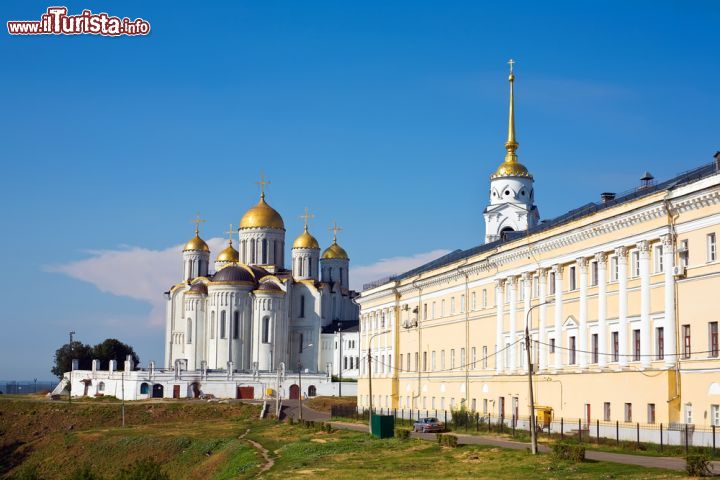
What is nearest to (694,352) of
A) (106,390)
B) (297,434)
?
(297,434)

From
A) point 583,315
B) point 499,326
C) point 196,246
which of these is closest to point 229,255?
point 196,246

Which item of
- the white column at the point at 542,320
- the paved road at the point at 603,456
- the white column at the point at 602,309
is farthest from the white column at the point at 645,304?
the white column at the point at 542,320

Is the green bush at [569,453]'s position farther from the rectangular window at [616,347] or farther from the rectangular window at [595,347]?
the rectangular window at [595,347]

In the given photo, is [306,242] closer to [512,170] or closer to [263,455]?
[512,170]

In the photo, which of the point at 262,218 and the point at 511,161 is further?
the point at 262,218

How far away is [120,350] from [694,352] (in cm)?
12022

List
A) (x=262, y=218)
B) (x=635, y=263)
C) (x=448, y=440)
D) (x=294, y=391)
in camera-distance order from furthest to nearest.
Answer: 1. (x=262, y=218)
2. (x=294, y=391)
3. (x=635, y=263)
4. (x=448, y=440)

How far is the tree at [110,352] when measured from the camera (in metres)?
148

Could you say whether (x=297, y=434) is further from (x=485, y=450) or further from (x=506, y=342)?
(x=485, y=450)

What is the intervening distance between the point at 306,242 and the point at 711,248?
327ft

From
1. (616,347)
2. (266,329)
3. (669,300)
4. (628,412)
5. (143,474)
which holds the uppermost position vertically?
(266,329)

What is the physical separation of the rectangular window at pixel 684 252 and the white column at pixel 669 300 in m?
0.50

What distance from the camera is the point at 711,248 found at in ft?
138

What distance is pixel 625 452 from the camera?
41.3 meters
